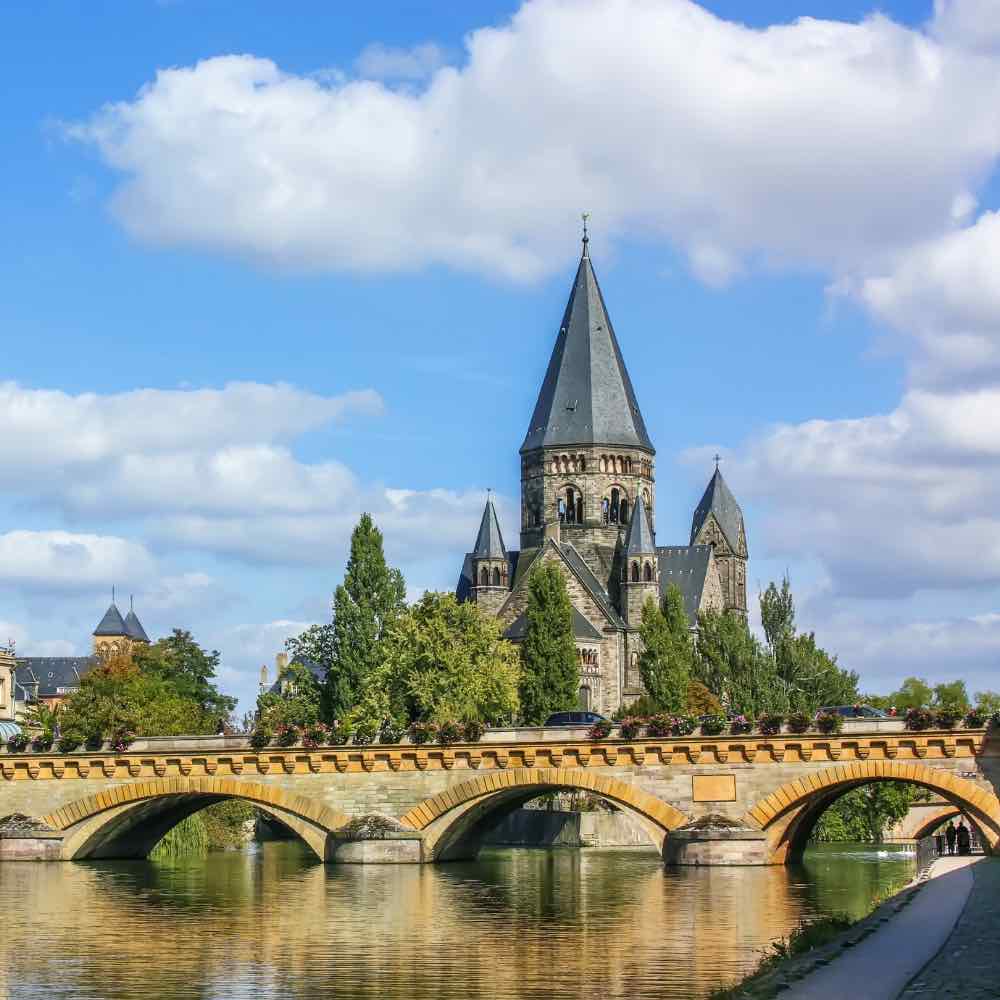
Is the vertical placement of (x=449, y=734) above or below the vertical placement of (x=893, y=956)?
above

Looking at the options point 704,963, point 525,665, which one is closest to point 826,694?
point 525,665

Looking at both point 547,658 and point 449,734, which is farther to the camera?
point 547,658

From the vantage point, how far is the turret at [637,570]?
157 meters

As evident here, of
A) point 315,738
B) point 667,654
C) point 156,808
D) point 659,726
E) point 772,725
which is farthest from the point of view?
point 667,654

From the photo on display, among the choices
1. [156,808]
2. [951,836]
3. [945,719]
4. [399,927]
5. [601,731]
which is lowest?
[399,927]

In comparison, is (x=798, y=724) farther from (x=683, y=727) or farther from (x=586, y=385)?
(x=586, y=385)

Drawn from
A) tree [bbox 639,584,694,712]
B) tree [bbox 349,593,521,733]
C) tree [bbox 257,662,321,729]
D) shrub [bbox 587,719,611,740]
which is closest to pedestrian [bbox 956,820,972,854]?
shrub [bbox 587,719,611,740]

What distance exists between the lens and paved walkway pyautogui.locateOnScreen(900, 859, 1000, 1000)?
84.8ft

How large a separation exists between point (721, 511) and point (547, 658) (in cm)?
6826

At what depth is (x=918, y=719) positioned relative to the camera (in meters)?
62.9

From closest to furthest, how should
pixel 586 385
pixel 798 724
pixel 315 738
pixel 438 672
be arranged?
pixel 798 724 < pixel 315 738 < pixel 438 672 < pixel 586 385

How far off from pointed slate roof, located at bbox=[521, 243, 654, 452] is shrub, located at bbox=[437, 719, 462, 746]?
9557cm

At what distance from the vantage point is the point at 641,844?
99.2 meters

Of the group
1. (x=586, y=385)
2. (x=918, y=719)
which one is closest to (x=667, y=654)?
(x=586, y=385)
